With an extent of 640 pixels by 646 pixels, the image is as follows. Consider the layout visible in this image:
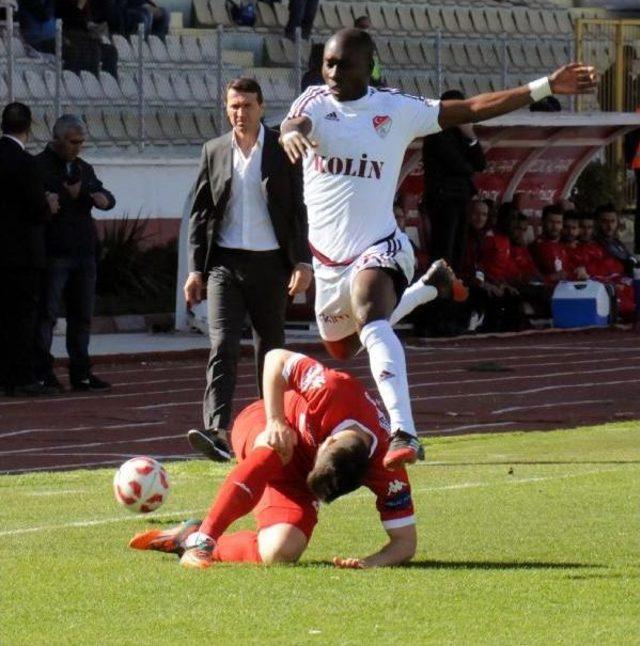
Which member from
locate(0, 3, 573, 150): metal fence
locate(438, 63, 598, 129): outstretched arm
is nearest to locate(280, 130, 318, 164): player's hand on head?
locate(438, 63, 598, 129): outstretched arm

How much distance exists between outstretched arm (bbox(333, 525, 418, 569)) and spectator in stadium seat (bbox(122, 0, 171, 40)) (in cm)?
1862

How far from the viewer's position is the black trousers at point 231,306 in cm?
1191

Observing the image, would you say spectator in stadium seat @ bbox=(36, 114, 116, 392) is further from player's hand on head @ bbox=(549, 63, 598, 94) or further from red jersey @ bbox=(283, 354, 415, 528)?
red jersey @ bbox=(283, 354, 415, 528)

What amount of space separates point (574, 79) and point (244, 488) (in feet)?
8.43

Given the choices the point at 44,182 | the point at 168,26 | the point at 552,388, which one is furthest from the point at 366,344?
the point at 168,26

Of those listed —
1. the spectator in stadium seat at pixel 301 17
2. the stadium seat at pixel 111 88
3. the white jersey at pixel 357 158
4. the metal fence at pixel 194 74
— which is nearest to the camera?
the white jersey at pixel 357 158

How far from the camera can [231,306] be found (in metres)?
11.9

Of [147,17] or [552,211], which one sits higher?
[147,17]

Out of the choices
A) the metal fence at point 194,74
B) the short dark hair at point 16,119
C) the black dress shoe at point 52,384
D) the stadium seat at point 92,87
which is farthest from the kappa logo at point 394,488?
the stadium seat at point 92,87

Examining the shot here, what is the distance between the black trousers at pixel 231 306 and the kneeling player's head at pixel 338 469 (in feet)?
12.9

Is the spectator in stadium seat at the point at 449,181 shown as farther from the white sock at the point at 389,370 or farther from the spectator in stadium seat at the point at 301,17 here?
the white sock at the point at 389,370

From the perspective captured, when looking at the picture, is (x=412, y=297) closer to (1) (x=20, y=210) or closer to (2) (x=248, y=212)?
(2) (x=248, y=212)

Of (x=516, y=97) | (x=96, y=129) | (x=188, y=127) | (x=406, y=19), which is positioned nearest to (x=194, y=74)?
(x=188, y=127)

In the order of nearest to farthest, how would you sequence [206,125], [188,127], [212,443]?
[212,443], [188,127], [206,125]
